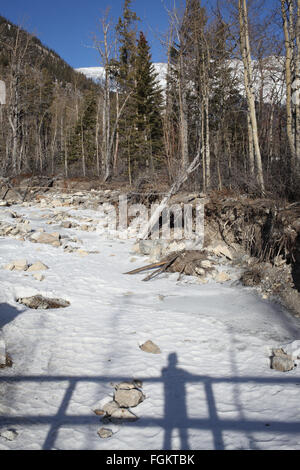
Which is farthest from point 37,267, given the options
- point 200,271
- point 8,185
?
point 8,185

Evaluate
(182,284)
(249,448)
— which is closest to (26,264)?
(182,284)

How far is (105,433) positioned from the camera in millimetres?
2684

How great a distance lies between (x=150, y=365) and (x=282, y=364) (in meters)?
1.61

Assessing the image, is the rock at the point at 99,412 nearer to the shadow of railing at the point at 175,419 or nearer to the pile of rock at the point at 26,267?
the shadow of railing at the point at 175,419

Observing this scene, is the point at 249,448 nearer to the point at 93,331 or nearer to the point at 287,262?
the point at 93,331

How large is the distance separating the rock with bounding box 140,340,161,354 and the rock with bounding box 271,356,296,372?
149cm

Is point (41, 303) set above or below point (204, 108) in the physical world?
below

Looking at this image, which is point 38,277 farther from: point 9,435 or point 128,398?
point 9,435

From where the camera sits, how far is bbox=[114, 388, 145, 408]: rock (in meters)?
3.08

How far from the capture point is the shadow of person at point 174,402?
2707 millimetres

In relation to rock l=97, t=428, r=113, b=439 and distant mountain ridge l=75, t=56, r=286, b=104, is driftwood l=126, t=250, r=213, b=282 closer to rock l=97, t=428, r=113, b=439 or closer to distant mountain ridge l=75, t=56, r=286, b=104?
rock l=97, t=428, r=113, b=439

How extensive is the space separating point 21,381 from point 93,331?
1.46 m

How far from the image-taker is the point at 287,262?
6898mm

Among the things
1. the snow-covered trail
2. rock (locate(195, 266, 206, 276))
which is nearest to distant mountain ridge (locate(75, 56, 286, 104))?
rock (locate(195, 266, 206, 276))
